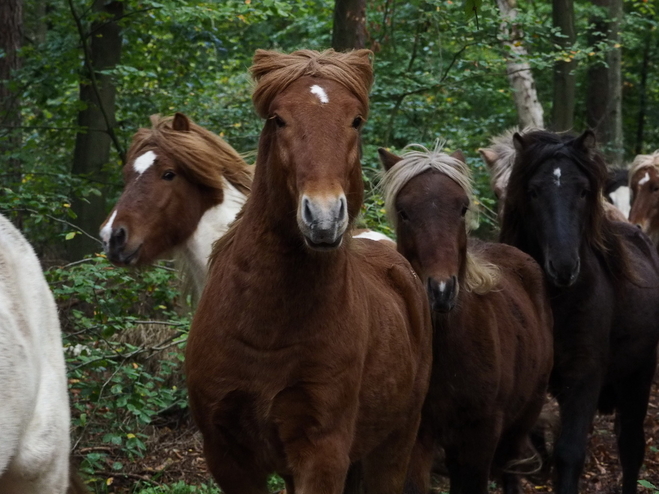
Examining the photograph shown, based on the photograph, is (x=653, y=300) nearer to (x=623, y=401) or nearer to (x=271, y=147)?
(x=623, y=401)

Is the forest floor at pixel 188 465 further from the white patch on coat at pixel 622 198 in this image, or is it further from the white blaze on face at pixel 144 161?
the white patch on coat at pixel 622 198

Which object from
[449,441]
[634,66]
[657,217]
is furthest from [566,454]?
[634,66]

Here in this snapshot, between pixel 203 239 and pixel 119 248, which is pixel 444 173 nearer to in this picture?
pixel 203 239

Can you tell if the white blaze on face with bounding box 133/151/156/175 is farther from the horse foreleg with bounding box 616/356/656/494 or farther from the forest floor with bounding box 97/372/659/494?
the horse foreleg with bounding box 616/356/656/494

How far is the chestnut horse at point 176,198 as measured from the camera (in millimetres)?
6055

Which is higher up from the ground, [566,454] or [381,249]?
[381,249]

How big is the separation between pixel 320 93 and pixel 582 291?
11.1ft

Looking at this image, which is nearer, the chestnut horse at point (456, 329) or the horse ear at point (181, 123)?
the chestnut horse at point (456, 329)

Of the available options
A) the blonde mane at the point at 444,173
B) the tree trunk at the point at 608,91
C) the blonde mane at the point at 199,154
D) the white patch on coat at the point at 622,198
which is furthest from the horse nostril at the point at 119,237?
the tree trunk at the point at 608,91

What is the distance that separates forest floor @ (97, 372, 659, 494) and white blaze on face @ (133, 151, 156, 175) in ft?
7.54

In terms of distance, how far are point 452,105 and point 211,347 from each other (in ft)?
40.3

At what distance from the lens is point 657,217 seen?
11.1 meters

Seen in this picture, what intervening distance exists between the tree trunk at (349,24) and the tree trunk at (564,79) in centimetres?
565

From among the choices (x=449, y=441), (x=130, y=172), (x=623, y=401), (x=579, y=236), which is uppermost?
(x=130, y=172)
